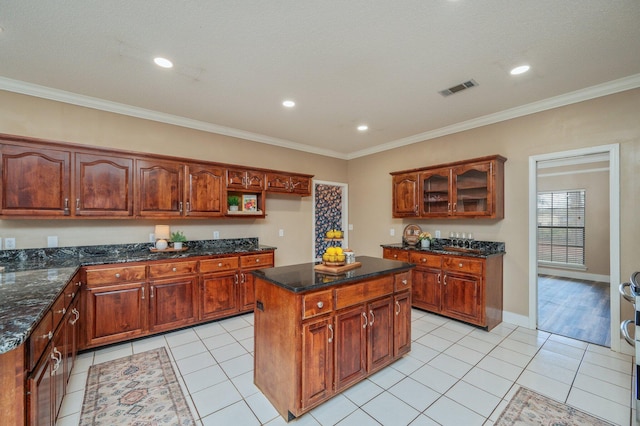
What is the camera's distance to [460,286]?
3660 mm

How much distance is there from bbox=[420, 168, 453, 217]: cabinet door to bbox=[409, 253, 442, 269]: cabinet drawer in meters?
0.70

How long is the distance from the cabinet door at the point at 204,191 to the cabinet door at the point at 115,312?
3.80 feet

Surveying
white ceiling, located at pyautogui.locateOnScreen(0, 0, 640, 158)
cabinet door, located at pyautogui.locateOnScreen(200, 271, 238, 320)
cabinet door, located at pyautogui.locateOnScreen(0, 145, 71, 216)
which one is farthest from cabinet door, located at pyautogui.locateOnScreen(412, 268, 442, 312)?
cabinet door, located at pyautogui.locateOnScreen(0, 145, 71, 216)

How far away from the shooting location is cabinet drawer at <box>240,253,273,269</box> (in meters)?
3.86

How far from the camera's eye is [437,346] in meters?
3.07

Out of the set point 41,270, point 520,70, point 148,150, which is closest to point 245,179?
point 148,150

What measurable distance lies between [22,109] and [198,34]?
2.47 m

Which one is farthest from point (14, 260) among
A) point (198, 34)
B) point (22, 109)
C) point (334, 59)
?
point (334, 59)

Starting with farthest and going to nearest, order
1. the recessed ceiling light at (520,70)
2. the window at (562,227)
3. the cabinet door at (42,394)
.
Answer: the window at (562,227) < the recessed ceiling light at (520,70) < the cabinet door at (42,394)

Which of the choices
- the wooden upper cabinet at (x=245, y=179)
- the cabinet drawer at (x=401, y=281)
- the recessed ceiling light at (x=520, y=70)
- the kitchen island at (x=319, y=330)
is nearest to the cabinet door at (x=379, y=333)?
the kitchen island at (x=319, y=330)

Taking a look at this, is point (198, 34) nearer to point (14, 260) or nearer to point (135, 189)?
point (135, 189)

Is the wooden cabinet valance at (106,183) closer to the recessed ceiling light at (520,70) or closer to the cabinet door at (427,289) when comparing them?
the cabinet door at (427,289)

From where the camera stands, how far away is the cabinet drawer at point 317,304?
75.6 inches

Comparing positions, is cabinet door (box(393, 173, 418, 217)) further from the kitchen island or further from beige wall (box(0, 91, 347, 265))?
the kitchen island
